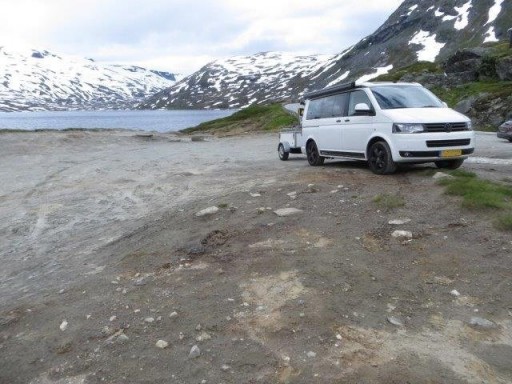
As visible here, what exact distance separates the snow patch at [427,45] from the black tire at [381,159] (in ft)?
459

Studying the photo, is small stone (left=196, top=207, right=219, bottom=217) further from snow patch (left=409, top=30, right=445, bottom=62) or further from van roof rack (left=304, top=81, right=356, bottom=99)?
snow patch (left=409, top=30, right=445, bottom=62)

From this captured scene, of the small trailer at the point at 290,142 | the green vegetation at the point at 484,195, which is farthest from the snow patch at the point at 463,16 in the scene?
the green vegetation at the point at 484,195

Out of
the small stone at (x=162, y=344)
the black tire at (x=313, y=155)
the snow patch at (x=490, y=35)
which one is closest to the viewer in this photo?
the small stone at (x=162, y=344)

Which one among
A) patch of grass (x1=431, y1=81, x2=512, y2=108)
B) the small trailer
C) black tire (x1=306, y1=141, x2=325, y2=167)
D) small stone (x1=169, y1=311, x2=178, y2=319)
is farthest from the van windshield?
patch of grass (x1=431, y1=81, x2=512, y2=108)

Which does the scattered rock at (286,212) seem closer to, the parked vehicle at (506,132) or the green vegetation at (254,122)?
the parked vehicle at (506,132)

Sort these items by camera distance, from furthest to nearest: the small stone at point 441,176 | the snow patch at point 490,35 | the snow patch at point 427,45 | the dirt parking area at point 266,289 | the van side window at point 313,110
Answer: the snow patch at point 427,45 → the snow patch at point 490,35 → the van side window at point 313,110 → the small stone at point 441,176 → the dirt parking area at point 266,289

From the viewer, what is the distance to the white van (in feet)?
37.4

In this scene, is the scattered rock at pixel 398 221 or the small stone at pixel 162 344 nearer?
the small stone at pixel 162 344

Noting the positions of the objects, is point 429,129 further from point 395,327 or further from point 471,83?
point 471,83

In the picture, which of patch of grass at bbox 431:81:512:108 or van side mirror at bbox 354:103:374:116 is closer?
van side mirror at bbox 354:103:374:116

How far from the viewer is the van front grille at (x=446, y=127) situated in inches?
448

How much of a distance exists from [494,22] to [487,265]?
15322 centimetres

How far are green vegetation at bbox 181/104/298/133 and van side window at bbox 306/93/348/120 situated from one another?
26.8m

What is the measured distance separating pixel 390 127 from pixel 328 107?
3103 mm
